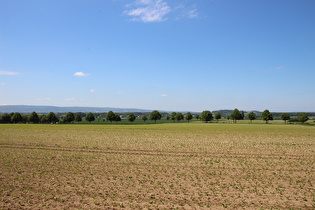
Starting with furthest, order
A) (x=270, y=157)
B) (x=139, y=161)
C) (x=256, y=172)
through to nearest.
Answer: (x=270, y=157) < (x=139, y=161) < (x=256, y=172)

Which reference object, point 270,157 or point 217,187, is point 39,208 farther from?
→ point 270,157

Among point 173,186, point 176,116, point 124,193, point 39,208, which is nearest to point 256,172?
point 173,186

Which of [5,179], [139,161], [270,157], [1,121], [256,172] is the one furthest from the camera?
[1,121]

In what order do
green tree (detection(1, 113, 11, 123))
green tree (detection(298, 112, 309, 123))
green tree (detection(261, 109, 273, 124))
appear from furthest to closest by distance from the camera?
green tree (detection(1, 113, 11, 123)) < green tree (detection(261, 109, 273, 124)) < green tree (detection(298, 112, 309, 123))

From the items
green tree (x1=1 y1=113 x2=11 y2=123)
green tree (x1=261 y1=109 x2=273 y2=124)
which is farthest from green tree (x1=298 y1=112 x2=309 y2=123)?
green tree (x1=1 y1=113 x2=11 y2=123)

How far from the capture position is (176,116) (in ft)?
467

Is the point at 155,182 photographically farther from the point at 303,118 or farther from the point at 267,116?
the point at 303,118

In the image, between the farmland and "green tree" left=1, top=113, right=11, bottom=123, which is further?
"green tree" left=1, top=113, right=11, bottom=123

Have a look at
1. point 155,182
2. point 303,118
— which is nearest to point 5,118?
point 155,182

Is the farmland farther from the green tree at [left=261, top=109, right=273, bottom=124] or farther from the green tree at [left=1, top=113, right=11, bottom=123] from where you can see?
the green tree at [left=1, top=113, right=11, bottom=123]

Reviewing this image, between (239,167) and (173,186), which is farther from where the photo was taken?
(239,167)

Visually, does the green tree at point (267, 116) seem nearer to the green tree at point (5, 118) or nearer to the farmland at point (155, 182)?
the farmland at point (155, 182)

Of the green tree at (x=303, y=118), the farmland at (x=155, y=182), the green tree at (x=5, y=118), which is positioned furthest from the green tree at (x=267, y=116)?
the green tree at (x=5, y=118)

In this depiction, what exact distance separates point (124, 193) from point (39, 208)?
4210mm
